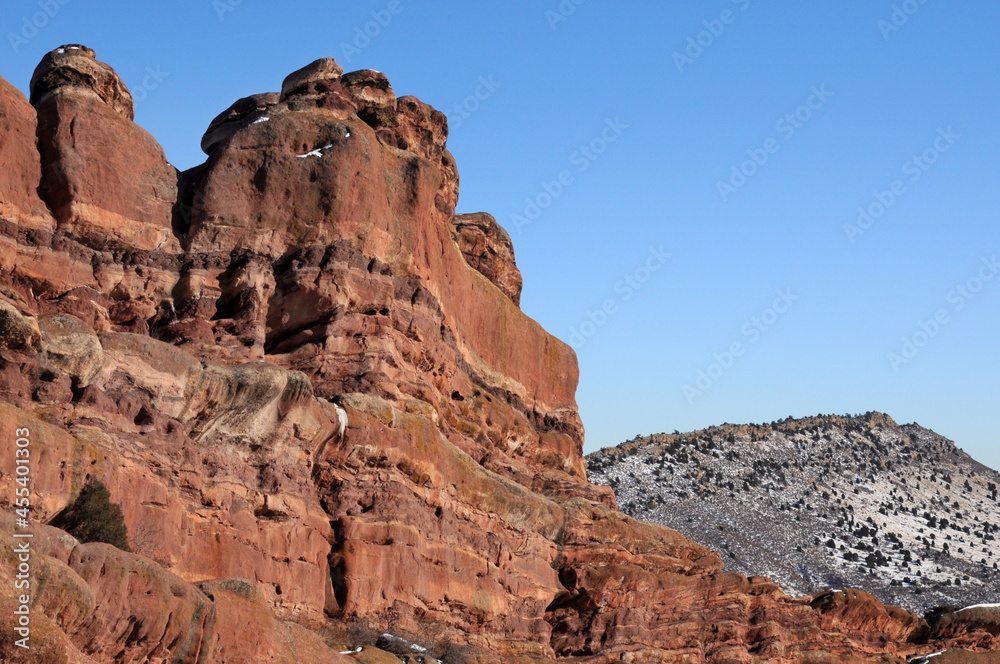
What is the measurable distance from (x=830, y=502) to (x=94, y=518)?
255 ft

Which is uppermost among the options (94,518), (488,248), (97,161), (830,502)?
(488,248)

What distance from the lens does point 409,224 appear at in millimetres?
38688

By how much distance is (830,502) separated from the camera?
9131 centimetres

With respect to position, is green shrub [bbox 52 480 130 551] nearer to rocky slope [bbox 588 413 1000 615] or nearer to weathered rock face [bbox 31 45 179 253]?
weathered rock face [bbox 31 45 179 253]

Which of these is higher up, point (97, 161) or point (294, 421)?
point (97, 161)

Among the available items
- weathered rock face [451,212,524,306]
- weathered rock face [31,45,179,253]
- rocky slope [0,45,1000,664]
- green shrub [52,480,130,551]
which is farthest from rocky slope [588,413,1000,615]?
green shrub [52,480,130,551]

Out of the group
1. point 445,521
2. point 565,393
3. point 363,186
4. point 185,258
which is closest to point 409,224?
point 363,186

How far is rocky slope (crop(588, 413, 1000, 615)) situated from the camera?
7794 centimetres

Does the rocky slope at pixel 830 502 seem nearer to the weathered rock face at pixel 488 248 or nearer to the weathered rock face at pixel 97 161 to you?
the weathered rock face at pixel 488 248

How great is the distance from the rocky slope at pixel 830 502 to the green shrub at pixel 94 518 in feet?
183

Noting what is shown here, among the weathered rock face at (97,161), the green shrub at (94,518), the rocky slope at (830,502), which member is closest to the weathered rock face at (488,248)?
the weathered rock face at (97,161)

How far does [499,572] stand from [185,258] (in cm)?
1366

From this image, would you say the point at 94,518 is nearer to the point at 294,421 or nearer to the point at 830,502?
the point at 294,421

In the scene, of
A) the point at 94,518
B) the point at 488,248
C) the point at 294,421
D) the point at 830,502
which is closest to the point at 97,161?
the point at 294,421
